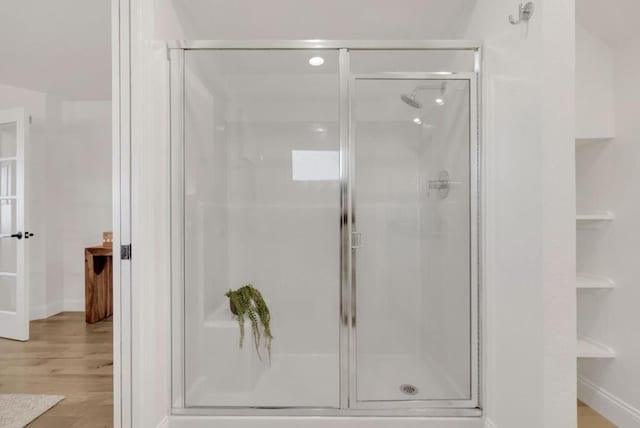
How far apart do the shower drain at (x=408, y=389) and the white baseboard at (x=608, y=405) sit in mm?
1070

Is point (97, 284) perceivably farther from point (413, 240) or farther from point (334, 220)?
point (413, 240)

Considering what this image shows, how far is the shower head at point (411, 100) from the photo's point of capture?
1.92 meters

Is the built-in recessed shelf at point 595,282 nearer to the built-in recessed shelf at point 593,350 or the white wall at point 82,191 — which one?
the built-in recessed shelf at point 593,350

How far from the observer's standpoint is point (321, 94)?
6.46ft

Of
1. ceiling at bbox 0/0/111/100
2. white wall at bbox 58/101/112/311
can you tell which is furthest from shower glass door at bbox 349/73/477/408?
white wall at bbox 58/101/112/311

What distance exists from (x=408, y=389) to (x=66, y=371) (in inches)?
90.5

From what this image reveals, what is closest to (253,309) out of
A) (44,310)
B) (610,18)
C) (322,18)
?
(322,18)

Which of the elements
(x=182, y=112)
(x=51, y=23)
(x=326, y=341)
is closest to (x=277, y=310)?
(x=326, y=341)

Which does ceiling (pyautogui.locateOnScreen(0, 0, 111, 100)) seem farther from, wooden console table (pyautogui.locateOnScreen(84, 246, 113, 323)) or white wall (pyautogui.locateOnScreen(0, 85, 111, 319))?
wooden console table (pyautogui.locateOnScreen(84, 246, 113, 323))

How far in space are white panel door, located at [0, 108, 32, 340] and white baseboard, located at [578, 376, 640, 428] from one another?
3993 mm

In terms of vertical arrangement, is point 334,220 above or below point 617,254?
above

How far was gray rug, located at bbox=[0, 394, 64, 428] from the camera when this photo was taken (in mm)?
1824

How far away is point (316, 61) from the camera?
1.90 metres

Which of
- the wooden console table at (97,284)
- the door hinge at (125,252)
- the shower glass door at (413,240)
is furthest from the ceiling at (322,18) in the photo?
the wooden console table at (97,284)
